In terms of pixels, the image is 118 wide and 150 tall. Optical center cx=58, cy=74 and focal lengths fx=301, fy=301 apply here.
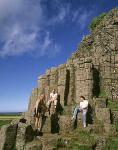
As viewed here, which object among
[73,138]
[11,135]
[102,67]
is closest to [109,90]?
[102,67]

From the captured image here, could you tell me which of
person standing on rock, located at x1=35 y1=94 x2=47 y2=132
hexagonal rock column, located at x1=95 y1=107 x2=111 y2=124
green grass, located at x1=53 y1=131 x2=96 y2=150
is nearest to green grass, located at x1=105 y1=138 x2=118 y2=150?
green grass, located at x1=53 y1=131 x2=96 y2=150

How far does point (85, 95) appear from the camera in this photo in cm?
3319

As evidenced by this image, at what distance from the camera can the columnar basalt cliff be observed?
24953 millimetres

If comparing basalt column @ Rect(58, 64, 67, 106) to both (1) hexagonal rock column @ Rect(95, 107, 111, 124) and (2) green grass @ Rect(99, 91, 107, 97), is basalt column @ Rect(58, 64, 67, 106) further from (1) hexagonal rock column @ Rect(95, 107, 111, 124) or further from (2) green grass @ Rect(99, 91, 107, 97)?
(1) hexagonal rock column @ Rect(95, 107, 111, 124)

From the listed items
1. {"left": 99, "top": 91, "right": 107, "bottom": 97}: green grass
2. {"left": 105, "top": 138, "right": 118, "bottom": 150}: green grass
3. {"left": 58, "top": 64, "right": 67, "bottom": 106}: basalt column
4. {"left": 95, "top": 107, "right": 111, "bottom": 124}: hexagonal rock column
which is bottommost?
{"left": 105, "top": 138, "right": 118, "bottom": 150}: green grass

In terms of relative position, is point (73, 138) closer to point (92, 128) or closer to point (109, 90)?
point (92, 128)

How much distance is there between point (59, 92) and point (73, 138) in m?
10.5

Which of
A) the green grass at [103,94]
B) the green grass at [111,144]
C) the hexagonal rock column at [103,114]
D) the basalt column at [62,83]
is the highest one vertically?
the basalt column at [62,83]

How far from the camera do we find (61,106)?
110 ft

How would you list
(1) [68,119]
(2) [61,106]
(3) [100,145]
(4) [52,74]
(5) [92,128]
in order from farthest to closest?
1. (4) [52,74]
2. (2) [61,106]
3. (1) [68,119]
4. (5) [92,128]
5. (3) [100,145]

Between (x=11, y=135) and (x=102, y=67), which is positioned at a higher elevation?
(x=102, y=67)

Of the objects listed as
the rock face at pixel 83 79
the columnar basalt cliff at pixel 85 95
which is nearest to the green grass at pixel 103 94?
the rock face at pixel 83 79

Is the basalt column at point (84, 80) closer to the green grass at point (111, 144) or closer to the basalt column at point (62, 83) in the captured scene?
the basalt column at point (62, 83)

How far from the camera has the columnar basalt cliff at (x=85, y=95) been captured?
24953 mm
